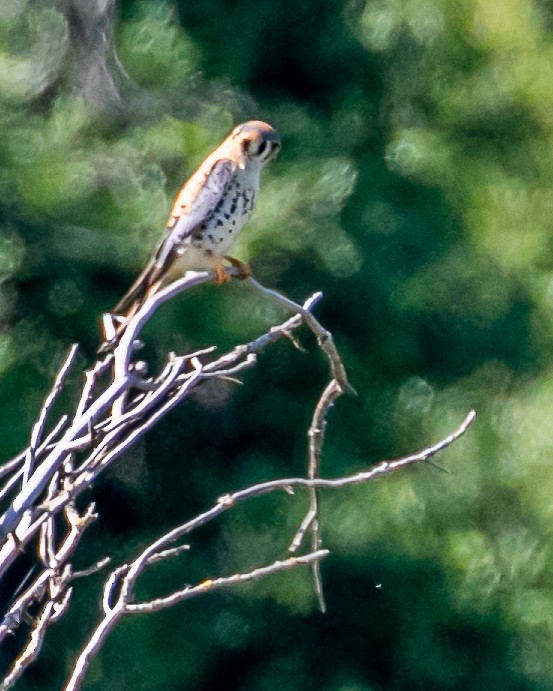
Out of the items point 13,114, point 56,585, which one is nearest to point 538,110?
point 13,114

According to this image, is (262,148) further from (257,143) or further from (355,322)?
(355,322)

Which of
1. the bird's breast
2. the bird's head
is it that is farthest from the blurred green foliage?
the bird's breast

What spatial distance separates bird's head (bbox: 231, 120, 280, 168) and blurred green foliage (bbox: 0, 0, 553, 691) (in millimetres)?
604

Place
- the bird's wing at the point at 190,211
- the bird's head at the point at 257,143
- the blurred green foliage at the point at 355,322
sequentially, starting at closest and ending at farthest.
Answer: the bird's wing at the point at 190,211 < the bird's head at the point at 257,143 < the blurred green foliage at the point at 355,322

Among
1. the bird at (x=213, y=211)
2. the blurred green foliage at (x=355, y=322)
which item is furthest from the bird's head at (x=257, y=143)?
the blurred green foliage at (x=355, y=322)

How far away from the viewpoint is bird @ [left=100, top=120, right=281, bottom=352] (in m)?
2.84

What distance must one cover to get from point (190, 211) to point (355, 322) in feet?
3.88

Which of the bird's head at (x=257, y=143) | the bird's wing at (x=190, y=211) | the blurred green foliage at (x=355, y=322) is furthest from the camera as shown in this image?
Result: the blurred green foliage at (x=355, y=322)

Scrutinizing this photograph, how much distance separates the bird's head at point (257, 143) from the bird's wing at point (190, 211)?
44mm

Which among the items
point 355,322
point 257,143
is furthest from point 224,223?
point 355,322

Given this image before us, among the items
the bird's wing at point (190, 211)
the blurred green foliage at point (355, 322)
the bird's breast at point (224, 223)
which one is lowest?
the blurred green foliage at point (355, 322)

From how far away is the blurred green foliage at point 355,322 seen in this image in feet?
12.3

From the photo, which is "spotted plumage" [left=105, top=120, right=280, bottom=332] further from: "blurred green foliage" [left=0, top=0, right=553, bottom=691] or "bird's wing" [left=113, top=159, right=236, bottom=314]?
"blurred green foliage" [left=0, top=0, right=553, bottom=691]

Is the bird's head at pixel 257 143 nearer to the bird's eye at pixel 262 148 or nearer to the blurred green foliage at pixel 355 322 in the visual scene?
the bird's eye at pixel 262 148
